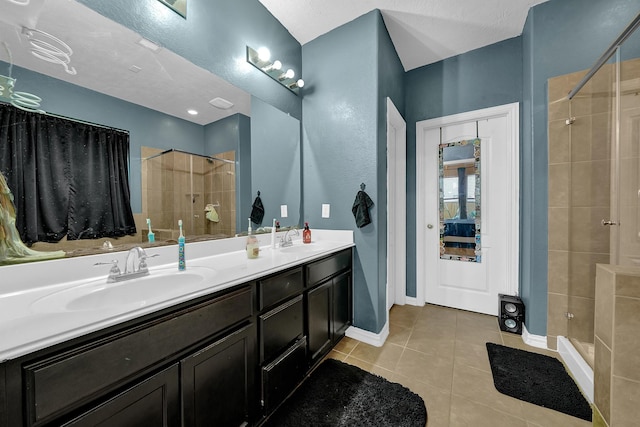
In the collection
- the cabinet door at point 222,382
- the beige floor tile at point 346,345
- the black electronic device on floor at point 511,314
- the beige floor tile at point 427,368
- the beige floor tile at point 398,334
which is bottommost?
the beige floor tile at point 346,345

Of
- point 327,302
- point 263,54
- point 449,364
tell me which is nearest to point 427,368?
point 449,364

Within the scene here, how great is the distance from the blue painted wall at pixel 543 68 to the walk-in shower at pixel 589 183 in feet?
0.20

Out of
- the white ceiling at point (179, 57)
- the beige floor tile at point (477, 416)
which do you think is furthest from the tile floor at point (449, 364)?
the white ceiling at point (179, 57)

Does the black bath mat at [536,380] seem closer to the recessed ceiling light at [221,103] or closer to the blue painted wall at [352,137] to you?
the blue painted wall at [352,137]

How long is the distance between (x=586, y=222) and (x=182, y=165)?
286 cm

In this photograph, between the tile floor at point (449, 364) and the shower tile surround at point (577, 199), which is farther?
the shower tile surround at point (577, 199)

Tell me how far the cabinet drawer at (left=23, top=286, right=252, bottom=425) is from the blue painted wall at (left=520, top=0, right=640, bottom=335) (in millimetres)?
2450

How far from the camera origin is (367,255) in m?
2.12

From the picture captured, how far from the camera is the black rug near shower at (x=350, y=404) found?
1.31 meters

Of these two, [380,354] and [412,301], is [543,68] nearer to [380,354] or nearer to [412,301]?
[412,301]

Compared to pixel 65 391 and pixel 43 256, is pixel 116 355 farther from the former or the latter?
pixel 43 256

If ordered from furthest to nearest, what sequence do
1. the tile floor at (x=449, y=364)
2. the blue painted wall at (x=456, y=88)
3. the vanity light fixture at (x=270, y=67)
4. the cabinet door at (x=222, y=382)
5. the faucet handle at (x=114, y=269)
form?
the blue painted wall at (x=456, y=88), the vanity light fixture at (x=270, y=67), the tile floor at (x=449, y=364), the faucet handle at (x=114, y=269), the cabinet door at (x=222, y=382)

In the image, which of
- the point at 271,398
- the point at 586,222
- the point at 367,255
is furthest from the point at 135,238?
the point at 586,222

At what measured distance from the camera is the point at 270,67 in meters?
2.02
